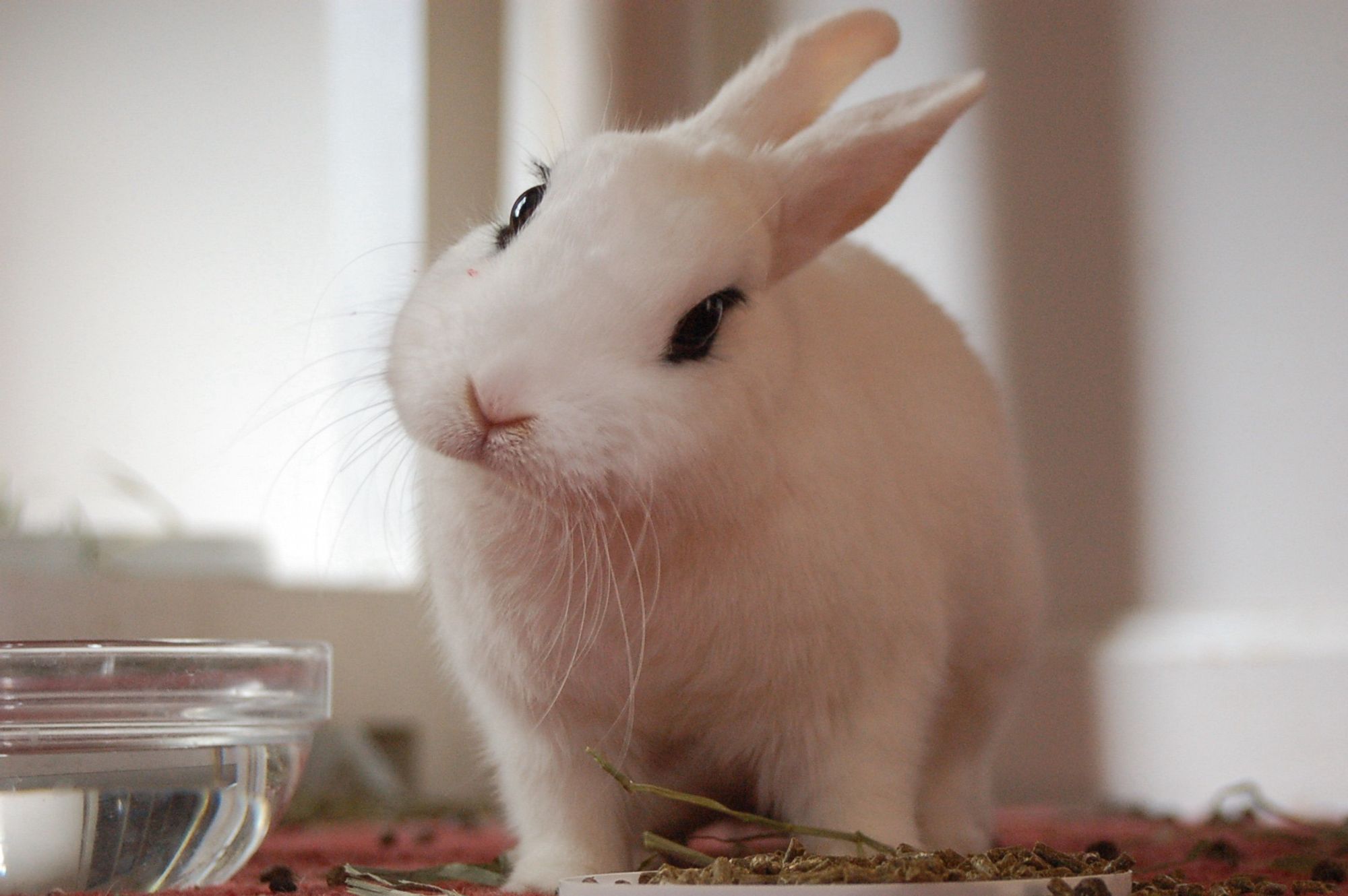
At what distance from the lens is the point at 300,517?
2910mm

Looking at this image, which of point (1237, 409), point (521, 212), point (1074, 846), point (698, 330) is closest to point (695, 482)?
point (698, 330)

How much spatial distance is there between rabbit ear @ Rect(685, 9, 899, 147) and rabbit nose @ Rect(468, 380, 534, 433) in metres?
0.51

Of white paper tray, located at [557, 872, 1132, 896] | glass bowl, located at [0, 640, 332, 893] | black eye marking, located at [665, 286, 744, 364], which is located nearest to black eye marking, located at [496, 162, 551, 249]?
black eye marking, located at [665, 286, 744, 364]

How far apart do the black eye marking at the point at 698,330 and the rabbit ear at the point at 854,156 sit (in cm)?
15

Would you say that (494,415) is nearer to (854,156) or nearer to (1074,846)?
(854,156)

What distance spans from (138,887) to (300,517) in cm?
170

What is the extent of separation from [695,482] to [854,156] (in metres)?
0.38

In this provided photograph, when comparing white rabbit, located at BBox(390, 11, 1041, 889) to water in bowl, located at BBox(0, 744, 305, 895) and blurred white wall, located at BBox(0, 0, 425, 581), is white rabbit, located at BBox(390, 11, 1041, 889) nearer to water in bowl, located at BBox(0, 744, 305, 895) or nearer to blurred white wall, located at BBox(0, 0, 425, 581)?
water in bowl, located at BBox(0, 744, 305, 895)

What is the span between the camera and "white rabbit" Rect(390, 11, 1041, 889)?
1125 millimetres

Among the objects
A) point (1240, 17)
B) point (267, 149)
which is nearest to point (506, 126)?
point (267, 149)

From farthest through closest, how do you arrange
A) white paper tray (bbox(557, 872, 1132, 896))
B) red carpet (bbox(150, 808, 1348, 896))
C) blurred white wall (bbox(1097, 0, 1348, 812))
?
1. blurred white wall (bbox(1097, 0, 1348, 812))
2. red carpet (bbox(150, 808, 1348, 896))
3. white paper tray (bbox(557, 872, 1132, 896))

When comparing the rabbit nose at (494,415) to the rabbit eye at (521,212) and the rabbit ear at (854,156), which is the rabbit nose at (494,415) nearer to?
the rabbit eye at (521,212)

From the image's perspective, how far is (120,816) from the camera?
3.92ft

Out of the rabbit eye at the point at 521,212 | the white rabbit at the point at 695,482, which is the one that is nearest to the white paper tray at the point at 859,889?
the white rabbit at the point at 695,482
